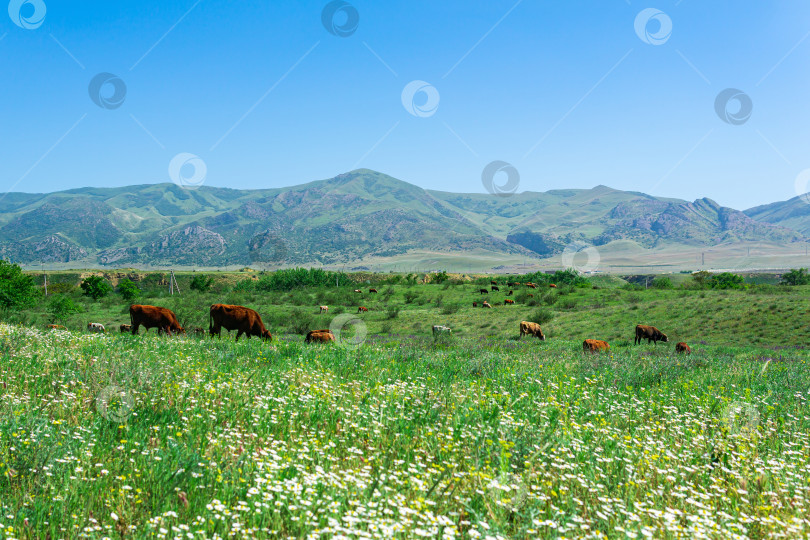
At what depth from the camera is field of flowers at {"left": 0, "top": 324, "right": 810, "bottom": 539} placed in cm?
339

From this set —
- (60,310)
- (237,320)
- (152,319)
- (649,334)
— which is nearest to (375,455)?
(237,320)

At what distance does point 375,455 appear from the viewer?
449cm

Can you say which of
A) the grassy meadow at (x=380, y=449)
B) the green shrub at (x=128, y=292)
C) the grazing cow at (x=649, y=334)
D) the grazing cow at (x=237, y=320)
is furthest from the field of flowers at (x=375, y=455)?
the green shrub at (x=128, y=292)

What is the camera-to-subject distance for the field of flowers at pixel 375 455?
339cm

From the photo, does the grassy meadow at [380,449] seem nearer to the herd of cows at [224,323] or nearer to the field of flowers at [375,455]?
the field of flowers at [375,455]

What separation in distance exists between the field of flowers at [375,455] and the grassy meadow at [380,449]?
0.03 m

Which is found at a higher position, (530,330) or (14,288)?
(14,288)

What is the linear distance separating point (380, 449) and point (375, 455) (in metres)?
0.51

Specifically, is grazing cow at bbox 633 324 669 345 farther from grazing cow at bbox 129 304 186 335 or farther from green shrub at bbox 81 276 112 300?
green shrub at bbox 81 276 112 300

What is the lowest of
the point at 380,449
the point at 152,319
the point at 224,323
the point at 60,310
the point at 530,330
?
the point at 530,330

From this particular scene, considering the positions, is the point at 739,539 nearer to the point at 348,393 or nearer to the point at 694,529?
the point at 694,529

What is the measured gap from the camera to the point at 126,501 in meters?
3.52

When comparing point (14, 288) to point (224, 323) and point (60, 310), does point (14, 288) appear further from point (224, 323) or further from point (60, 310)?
point (224, 323)

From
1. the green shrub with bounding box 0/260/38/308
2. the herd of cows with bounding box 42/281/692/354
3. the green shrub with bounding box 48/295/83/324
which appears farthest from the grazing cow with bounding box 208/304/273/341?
the green shrub with bounding box 0/260/38/308
